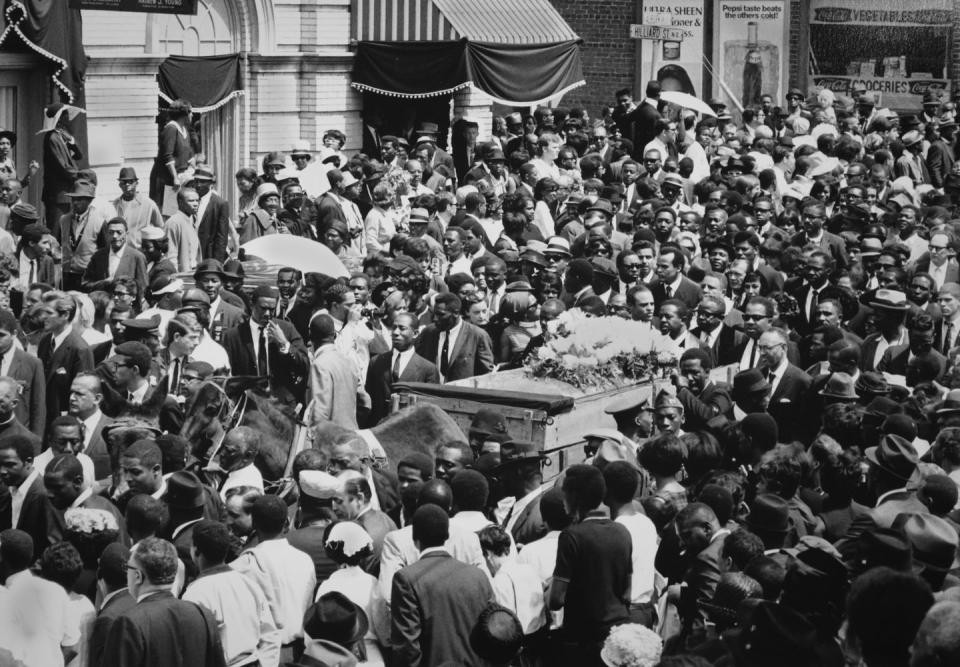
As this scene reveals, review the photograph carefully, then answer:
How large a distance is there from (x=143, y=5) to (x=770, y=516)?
526 inches

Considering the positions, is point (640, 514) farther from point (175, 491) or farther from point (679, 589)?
point (175, 491)

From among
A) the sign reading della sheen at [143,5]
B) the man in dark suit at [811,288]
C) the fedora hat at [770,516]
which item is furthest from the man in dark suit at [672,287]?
the sign reading della sheen at [143,5]

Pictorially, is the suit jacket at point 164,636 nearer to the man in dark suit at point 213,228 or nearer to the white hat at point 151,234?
the white hat at point 151,234

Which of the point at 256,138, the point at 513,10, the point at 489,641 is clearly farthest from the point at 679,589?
the point at 513,10

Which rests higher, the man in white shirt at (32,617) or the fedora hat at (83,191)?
the fedora hat at (83,191)

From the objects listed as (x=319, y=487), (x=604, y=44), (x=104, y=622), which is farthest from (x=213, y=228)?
(x=604, y=44)

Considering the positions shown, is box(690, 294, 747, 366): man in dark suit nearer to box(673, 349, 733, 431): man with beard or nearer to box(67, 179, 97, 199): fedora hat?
box(673, 349, 733, 431): man with beard

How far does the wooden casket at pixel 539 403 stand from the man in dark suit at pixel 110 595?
3.71 meters

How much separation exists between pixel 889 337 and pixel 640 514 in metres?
4.70

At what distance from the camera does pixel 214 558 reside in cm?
700

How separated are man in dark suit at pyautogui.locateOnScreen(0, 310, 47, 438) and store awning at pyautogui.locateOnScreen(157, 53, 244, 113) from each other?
10735 millimetres

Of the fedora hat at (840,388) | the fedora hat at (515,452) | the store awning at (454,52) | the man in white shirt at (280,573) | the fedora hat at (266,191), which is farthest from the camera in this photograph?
the store awning at (454,52)

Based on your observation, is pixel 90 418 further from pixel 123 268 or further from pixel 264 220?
pixel 264 220

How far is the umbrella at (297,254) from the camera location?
11.6 m
